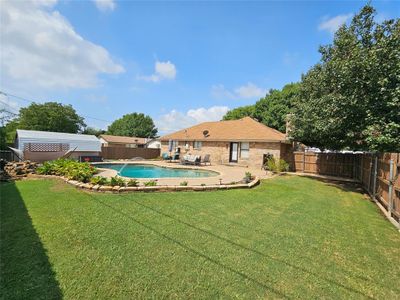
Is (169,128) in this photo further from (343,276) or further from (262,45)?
(343,276)

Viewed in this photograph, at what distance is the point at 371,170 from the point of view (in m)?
9.44

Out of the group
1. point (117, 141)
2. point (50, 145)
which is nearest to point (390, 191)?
point (50, 145)

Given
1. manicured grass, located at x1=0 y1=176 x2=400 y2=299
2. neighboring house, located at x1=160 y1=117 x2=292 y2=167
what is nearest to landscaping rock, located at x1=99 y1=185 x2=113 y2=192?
manicured grass, located at x1=0 y1=176 x2=400 y2=299

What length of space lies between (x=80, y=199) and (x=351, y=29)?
13.9 metres

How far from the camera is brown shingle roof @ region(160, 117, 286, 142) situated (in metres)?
18.7

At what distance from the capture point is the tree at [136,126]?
197 feet

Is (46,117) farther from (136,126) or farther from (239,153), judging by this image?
(239,153)

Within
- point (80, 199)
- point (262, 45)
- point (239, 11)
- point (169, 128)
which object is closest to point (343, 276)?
point (80, 199)

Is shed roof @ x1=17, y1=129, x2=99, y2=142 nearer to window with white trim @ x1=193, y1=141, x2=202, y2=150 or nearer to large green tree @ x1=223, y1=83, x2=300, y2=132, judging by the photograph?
window with white trim @ x1=193, y1=141, x2=202, y2=150

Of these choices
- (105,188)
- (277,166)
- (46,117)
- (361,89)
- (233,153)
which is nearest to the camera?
(105,188)

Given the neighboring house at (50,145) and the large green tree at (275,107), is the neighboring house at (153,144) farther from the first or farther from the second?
the neighboring house at (50,145)

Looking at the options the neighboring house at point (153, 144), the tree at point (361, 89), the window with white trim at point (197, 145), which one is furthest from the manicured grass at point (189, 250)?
the neighboring house at point (153, 144)

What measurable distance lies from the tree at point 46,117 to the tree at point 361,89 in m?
43.1

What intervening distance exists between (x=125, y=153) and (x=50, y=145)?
8102 mm
